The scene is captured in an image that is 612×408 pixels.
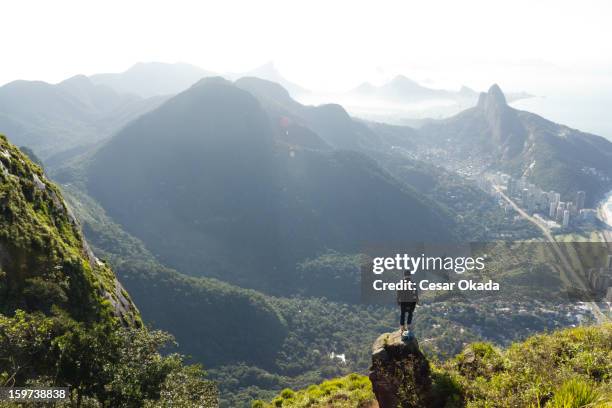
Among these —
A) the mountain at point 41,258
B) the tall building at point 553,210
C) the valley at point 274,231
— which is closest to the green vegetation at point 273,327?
the valley at point 274,231

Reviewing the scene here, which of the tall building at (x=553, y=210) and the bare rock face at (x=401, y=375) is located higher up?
the bare rock face at (x=401, y=375)

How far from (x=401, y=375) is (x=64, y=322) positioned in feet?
33.1

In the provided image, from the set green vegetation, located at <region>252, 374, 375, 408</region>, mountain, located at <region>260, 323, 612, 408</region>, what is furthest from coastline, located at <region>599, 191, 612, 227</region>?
mountain, located at <region>260, 323, 612, 408</region>

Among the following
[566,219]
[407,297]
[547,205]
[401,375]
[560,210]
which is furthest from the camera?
[547,205]

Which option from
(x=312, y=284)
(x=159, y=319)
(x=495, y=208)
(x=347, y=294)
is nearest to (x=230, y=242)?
(x=312, y=284)

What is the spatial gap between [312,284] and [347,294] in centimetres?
996

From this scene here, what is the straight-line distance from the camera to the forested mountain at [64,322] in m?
10.5

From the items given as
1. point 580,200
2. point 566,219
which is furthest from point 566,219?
point 580,200

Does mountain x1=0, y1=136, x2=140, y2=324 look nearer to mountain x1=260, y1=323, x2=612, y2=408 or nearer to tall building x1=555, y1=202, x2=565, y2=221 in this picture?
mountain x1=260, y1=323, x2=612, y2=408

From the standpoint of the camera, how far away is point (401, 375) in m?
10.8

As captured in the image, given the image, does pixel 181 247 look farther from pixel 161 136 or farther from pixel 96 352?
pixel 96 352

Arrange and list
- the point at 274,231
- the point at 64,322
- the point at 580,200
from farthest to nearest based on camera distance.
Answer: the point at 580,200 < the point at 274,231 < the point at 64,322

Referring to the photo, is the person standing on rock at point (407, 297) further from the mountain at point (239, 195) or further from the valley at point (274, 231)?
the mountain at point (239, 195)

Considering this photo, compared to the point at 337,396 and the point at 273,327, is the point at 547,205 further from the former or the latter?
the point at 337,396
